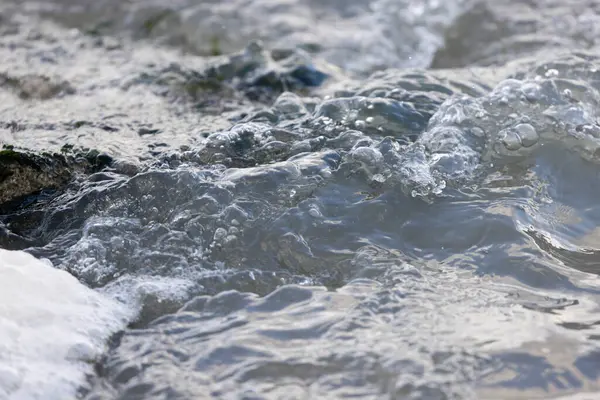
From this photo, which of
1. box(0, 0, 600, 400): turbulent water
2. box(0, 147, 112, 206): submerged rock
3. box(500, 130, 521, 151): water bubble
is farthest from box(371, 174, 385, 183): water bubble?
box(0, 147, 112, 206): submerged rock

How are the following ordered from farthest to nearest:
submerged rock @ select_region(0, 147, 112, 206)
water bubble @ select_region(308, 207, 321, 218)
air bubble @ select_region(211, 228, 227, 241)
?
submerged rock @ select_region(0, 147, 112, 206)
water bubble @ select_region(308, 207, 321, 218)
air bubble @ select_region(211, 228, 227, 241)

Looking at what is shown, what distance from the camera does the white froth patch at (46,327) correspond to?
1.98m

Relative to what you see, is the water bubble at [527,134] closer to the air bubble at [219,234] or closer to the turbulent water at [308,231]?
the turbulent water at [308,231]

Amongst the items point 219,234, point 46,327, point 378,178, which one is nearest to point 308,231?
point 219,234

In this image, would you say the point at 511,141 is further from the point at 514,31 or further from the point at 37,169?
the point at 514,31

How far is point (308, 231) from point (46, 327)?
103 cm

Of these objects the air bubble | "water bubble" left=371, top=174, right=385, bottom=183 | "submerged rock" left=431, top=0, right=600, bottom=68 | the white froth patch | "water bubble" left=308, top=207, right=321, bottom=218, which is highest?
"submerged rock" left=431, top=0, right=600, bottom=68

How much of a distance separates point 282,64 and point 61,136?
1.71 meters

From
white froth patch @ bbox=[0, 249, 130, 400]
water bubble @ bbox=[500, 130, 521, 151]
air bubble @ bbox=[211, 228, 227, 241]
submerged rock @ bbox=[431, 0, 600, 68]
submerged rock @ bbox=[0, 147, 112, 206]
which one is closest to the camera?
white froth patch @ bbox=[0, 249, 130, 400]

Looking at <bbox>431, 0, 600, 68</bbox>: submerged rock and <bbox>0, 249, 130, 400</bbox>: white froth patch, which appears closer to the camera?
<bbox>0, 249, 130, 400</bbox>: white froth patch

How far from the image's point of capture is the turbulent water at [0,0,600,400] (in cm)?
206

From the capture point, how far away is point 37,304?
2205mm

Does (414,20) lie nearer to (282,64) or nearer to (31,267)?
(282,64)

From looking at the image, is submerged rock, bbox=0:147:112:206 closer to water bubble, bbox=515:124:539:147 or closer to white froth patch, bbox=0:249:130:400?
white froth patch, bbox=0:249:130:400
